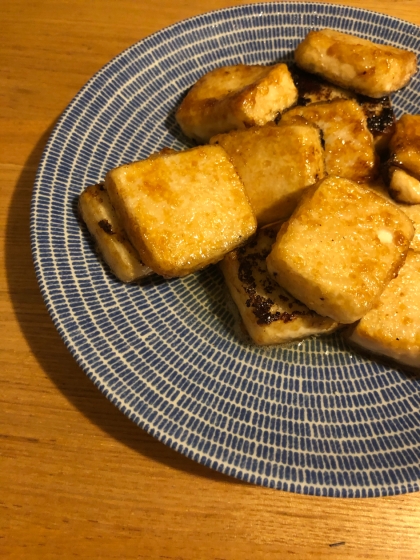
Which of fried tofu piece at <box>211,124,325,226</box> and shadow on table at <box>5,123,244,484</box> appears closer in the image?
shadow on table at <box>5,123,244,484</box>

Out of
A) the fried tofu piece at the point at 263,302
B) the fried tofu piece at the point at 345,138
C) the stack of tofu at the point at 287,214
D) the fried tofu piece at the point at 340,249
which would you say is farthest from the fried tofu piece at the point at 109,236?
the fried tofu piece at the point at 345,138

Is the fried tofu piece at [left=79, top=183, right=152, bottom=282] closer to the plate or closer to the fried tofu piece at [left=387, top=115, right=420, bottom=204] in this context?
the plate

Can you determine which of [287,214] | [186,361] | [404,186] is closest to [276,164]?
[287,214]

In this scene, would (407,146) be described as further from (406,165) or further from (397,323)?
(397,323)

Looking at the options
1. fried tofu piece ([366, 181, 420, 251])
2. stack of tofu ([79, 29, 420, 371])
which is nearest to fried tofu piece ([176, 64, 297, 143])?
stack of tofu ([79, 29, 420, 371])

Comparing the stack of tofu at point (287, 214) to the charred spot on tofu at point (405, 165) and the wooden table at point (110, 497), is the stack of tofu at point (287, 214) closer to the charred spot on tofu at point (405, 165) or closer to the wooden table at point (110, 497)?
the charred spot on tofu at point (405, 165)
